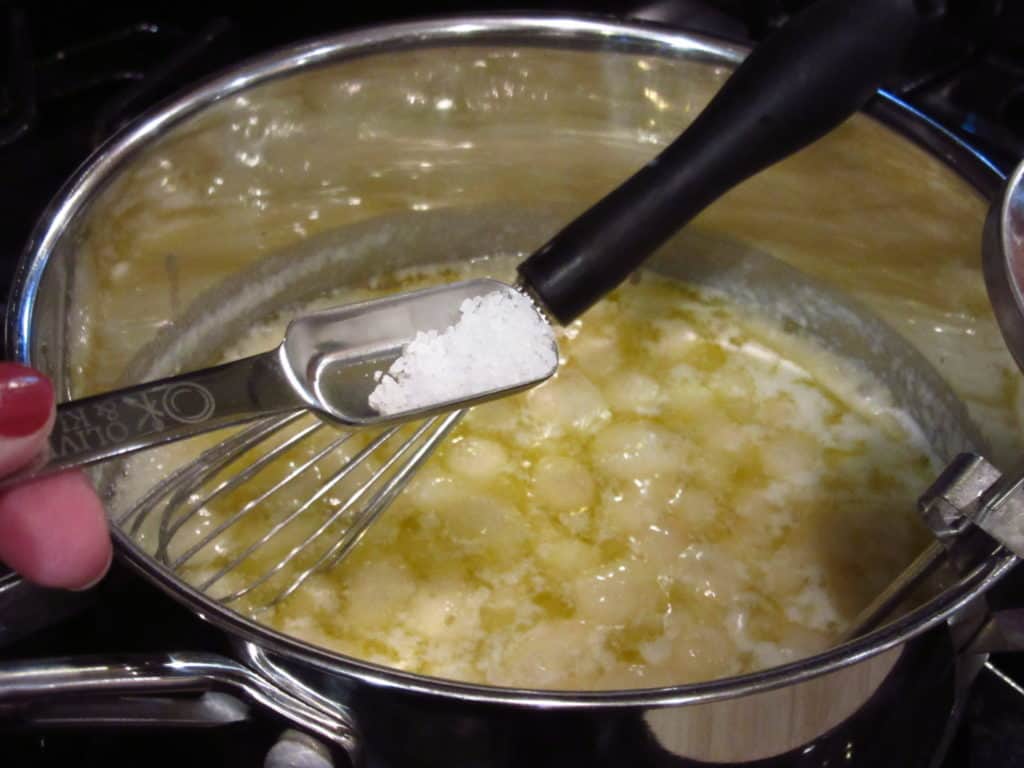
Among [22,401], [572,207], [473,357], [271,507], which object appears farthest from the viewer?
[572,207]

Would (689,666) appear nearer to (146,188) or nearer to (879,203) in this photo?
(879,203)

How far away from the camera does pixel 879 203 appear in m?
0.82

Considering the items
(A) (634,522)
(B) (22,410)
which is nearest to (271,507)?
(A) (634,522)

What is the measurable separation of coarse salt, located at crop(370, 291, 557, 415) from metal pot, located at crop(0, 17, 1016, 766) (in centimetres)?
15

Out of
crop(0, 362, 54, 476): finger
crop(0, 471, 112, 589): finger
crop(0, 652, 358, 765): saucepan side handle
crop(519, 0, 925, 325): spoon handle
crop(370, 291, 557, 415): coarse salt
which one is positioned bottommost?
crop(0, 652, 358, 765): saucepan side handle

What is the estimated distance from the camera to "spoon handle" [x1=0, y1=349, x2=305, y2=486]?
1.55 feet

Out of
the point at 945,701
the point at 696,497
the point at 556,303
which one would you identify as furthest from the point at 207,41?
the point at 945,701

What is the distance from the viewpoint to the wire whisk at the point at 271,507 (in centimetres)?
69

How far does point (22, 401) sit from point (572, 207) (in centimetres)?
62

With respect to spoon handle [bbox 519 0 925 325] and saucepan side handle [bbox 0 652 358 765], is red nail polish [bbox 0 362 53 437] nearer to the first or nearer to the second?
saucepan side handle [bbox 0 652 358 765]

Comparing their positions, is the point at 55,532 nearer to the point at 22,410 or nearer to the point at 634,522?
the point at 22,410

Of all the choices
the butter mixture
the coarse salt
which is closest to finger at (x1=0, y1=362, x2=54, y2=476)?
the coarse salt

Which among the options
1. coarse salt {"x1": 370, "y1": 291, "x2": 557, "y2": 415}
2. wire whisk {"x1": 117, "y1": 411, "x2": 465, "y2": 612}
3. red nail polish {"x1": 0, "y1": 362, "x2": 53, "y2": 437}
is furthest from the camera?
wire whisk {"x1": 117, "y1": 411, "x2": 465, "y2": 612}

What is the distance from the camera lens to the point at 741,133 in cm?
66
